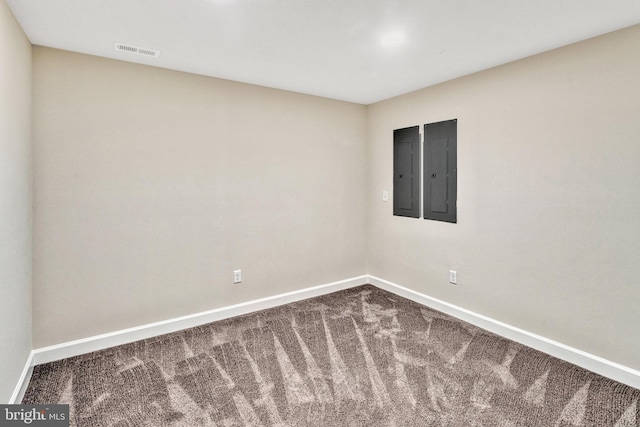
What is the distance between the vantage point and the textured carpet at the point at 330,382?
201 cm

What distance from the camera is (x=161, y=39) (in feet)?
7.90

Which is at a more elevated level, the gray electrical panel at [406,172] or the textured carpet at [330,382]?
the gray electrical panel at [406,172]

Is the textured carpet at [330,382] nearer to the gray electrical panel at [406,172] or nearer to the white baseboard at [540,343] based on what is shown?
the white baseboard at [540,343]

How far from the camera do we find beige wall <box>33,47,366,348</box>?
2631mm

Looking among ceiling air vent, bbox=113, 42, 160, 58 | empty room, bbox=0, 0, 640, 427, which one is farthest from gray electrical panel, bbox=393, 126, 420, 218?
ceiling air vent, bbox=113, 42, 160, 58

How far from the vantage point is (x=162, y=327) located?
310cm

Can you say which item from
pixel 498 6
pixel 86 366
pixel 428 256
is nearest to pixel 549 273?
pixel 428 256

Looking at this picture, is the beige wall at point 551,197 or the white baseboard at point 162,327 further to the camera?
the white baseboard at point 162,327

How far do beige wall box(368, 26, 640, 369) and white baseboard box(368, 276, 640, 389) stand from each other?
0.16 feet

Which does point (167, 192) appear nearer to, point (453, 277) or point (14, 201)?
point (14, 201)

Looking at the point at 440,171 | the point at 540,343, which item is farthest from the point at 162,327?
the point at 540,343

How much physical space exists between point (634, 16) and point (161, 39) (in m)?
3.09
